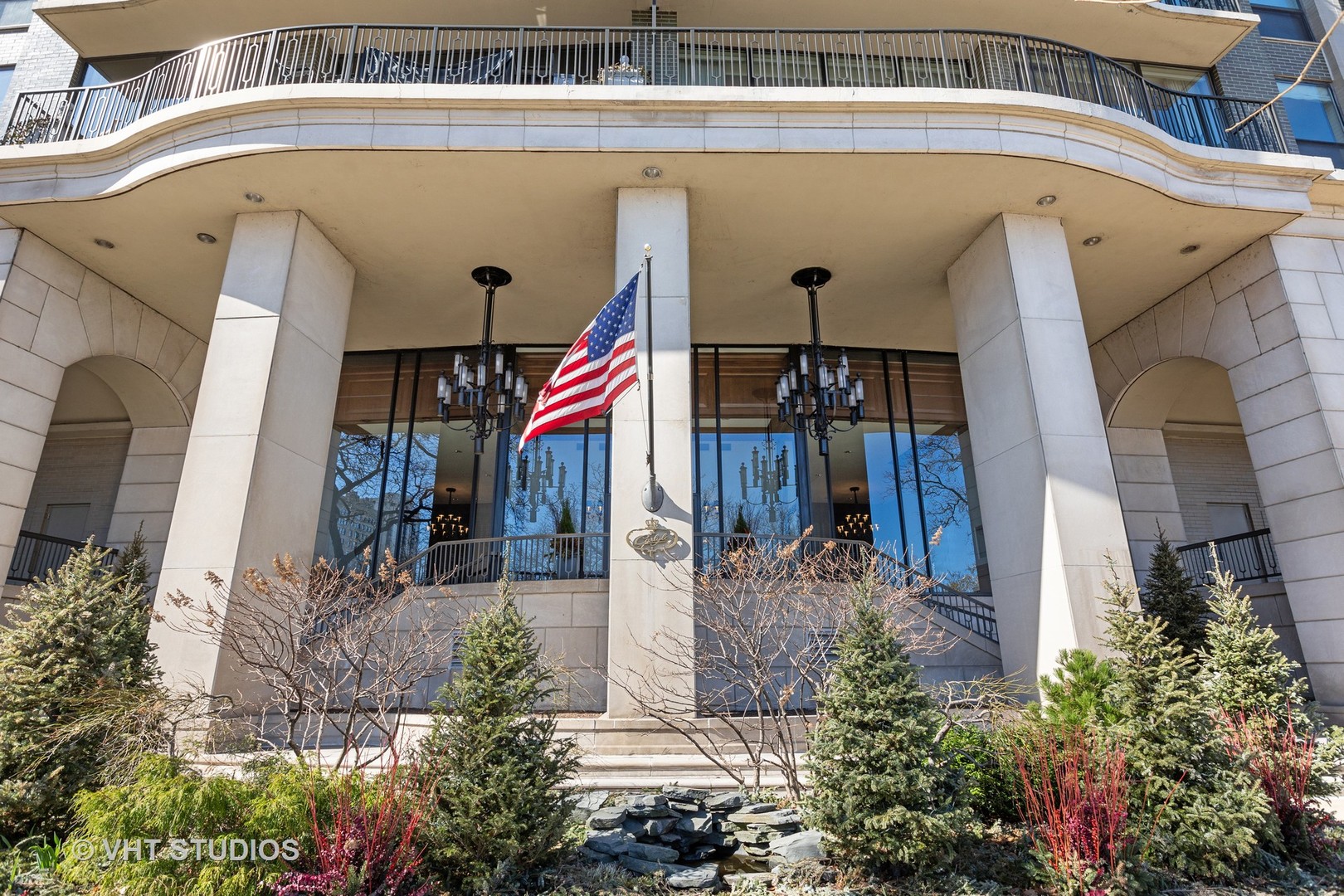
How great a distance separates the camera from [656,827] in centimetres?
650

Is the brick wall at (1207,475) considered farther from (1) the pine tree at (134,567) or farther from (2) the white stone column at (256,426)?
(1) the pine tree at (134,567)

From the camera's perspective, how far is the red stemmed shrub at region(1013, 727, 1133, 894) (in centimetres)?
545

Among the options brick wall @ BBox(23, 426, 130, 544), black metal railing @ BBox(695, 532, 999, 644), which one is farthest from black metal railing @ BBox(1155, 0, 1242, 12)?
brick wall @ BBox(23, 426, 130, 544)

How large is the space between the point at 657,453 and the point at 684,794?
4519mm

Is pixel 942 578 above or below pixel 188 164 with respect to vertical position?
below

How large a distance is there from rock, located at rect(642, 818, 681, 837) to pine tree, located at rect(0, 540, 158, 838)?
485cm

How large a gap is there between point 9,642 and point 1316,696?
1667 centimetres

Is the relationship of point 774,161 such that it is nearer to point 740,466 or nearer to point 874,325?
point 874,325

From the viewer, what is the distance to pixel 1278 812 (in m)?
6.48

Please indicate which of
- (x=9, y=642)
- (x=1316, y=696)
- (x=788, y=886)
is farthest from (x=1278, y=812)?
(x=9, y=642)

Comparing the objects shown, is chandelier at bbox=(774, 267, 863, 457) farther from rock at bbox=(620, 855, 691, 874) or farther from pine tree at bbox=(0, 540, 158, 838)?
pine tree at bbox=(0, 540, 158, 838)

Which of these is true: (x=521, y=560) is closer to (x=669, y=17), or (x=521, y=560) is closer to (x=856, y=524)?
(x=856, y=524)

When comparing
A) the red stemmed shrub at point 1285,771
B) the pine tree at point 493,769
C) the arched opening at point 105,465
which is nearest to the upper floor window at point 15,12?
the arched opening at point 105,465

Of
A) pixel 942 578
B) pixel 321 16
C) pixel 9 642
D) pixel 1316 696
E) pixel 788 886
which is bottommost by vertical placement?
pixel 788 886
